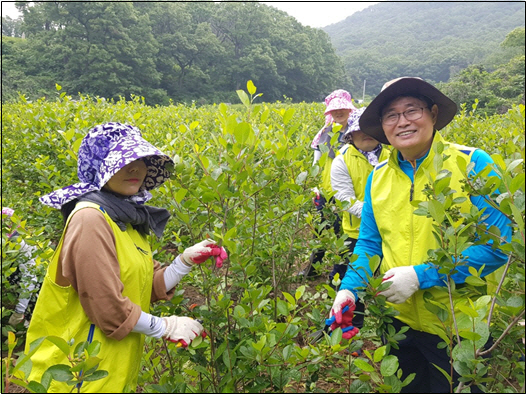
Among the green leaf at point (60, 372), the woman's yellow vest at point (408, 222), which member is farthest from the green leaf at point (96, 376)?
the woman's yellow vest at point (408, 222)

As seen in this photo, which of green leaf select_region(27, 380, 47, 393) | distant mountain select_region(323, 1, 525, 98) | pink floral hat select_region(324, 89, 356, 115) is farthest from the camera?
distant mountain select_region(323, 1, 525, 98)

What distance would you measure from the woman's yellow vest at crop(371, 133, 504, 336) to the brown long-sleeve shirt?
1096 millimetres

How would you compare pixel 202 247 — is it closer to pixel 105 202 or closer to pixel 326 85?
pixel 105 202

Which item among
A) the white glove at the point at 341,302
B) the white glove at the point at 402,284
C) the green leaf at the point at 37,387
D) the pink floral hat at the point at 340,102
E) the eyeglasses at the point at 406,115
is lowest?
the white glove at the point at 341,302

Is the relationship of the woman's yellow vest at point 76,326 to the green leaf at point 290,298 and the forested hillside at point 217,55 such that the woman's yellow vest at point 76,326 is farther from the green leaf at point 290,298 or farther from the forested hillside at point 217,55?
the forested hillside at point 217,55

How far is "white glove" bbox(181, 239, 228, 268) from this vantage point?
142 cm

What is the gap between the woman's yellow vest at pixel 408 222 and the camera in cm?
142

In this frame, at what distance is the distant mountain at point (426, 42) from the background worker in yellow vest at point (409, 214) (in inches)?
2011

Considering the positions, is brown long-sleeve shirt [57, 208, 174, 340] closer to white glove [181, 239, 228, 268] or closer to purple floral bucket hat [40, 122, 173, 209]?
purple floral bucket hat [40, 122, 173, 209]

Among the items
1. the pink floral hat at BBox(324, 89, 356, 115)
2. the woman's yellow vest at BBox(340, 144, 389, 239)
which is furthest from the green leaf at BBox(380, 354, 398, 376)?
the pink floral hat at BBox(324, 89, 356, 115)

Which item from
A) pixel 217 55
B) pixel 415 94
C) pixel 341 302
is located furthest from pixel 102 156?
pixel 217 55

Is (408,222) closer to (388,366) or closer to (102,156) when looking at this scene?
(388,366)

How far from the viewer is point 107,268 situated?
1.22m

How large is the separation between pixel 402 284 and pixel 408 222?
0.94 ft
